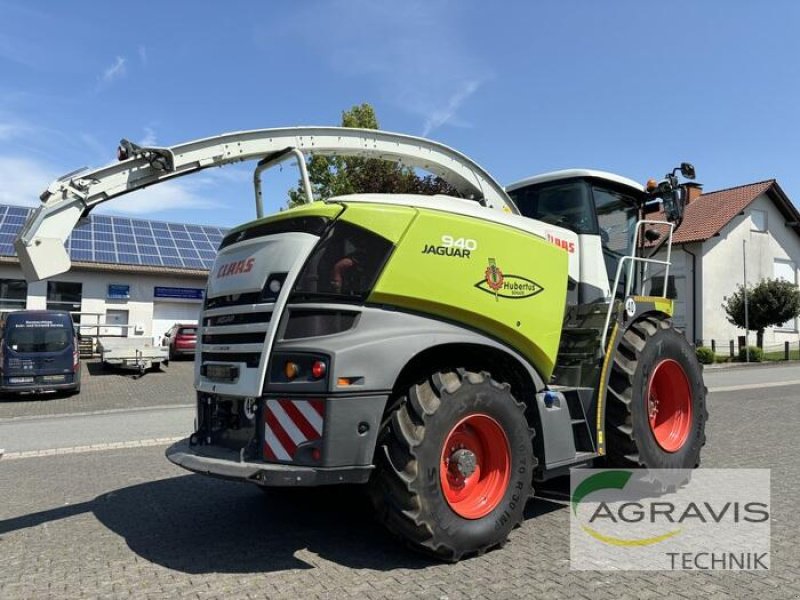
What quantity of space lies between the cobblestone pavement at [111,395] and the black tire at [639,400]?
12.5m

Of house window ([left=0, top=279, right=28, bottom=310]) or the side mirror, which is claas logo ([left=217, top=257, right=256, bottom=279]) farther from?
house window ([left=0, top=279, right=28, bottom=310])

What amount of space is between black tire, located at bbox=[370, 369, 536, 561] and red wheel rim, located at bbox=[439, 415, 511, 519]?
5cm

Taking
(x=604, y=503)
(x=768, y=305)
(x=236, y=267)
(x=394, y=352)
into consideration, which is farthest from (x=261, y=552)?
(x=768, y=305)

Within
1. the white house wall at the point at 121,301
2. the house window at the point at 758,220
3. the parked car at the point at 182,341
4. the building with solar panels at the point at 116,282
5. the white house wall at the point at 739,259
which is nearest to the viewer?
the parked car at the point at 182,341

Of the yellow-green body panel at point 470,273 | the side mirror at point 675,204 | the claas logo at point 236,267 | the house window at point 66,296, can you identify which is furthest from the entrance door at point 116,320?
the side mirror at point 675,204

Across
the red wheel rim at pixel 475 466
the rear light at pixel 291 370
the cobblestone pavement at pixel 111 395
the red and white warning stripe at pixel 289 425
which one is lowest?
the cobblestone pavement at pixel 111 395

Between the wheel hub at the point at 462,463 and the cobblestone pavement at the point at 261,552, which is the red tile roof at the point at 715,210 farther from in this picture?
the wheel hub at the point at 462,463

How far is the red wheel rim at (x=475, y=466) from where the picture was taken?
165 inches

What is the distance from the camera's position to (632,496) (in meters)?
5.43

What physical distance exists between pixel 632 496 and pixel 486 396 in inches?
83.1

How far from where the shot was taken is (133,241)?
1113 inches

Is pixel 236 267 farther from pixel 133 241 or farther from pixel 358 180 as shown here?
pixel 133 241

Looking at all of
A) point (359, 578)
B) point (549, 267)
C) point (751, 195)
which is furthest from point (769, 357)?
point (359, 578)

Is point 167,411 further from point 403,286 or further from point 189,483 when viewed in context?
point 403,286
